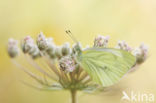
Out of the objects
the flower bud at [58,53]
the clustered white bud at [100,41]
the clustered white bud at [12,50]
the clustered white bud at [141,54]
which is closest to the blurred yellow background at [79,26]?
the clustered white bud at [12,50]

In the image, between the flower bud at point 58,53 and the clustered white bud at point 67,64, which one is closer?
the clustered white bud at point 67,64

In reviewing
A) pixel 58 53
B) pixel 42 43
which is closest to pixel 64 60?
pixel 58 53

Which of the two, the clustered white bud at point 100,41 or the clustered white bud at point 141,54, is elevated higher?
the clustered white bud at point 100,41

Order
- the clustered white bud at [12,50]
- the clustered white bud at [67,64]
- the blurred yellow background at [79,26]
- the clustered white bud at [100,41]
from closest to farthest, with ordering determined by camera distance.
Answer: the clustered white bud at [67,64] < the clustered white bud at [100,41] < the clustered white bud at [12,50] < the blurred yellow background at [79,26]

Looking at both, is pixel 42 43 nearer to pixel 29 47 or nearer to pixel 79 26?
pixel 29 47

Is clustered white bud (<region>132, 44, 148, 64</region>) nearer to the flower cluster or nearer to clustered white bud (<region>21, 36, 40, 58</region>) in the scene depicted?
the flower cluster

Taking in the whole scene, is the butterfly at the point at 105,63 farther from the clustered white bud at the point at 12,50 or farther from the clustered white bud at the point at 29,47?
the clustered white bud at the point at 12,50

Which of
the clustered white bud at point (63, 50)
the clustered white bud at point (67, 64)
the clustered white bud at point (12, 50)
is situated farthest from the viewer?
the clustered white bud at point (12, 50)

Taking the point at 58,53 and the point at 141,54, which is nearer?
the point at 58,53
